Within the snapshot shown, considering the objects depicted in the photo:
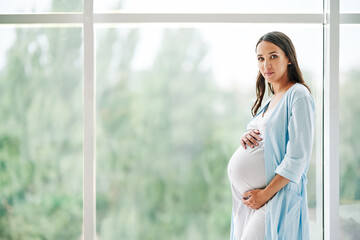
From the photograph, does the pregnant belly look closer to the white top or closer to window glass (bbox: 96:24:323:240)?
the white top

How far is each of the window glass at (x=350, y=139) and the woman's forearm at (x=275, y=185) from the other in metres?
0.91

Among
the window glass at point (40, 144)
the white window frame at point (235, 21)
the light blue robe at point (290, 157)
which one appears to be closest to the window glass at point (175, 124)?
the white window frame at point (235, 21)

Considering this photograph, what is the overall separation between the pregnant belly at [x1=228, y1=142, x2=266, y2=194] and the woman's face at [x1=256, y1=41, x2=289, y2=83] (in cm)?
31

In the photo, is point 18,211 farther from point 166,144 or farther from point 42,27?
point 42,27

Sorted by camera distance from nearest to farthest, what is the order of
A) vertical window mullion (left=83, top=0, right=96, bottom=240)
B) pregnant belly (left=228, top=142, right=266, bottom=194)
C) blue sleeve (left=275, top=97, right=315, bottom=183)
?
blue sleeve (left=275, top=97, right=315, bottom=183) → pregnant belly (left=228, top=142, right=266, bottom=194) → vertical window mullion (left=83, top=0, right=96, bottom=240)

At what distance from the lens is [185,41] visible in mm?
2086

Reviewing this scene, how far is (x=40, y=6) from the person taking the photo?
6.82 feet

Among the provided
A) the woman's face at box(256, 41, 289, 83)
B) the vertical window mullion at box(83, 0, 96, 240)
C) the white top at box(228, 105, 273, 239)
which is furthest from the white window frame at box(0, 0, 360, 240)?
the white top at box(228, 105, 273, 239)

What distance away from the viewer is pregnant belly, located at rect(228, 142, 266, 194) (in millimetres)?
1467

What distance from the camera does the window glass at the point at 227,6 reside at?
81.7 inches

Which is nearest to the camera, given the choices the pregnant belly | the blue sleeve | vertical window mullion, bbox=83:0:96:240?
the blue sleeve

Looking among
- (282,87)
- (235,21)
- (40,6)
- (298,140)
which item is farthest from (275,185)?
(40,6)

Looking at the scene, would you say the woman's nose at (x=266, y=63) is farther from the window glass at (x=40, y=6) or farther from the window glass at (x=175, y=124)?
the window glass at (x=40, y=6)

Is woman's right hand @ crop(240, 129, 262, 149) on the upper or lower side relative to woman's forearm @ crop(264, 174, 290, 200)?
upper
